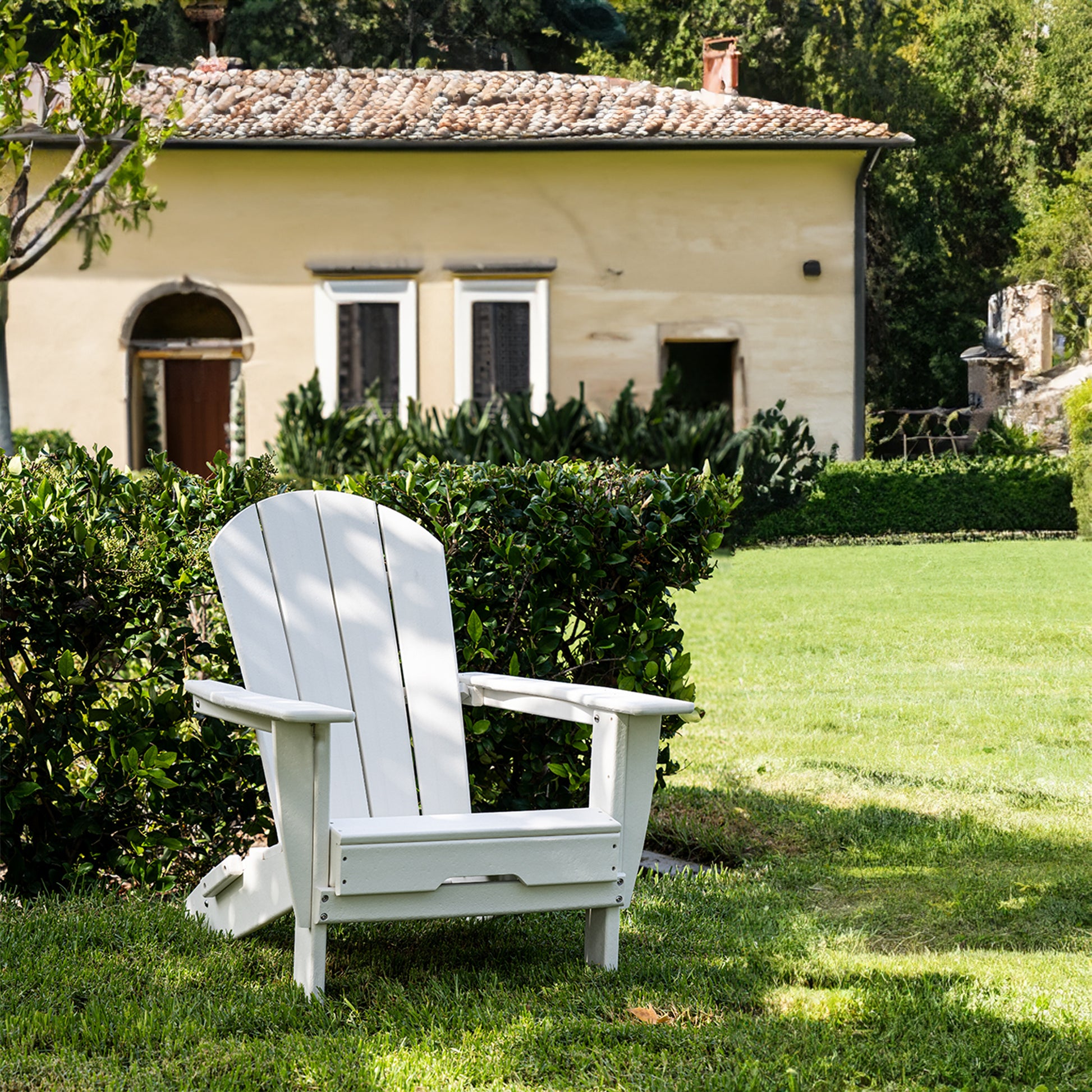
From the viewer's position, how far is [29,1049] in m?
2.65

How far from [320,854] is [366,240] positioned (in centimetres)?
1495

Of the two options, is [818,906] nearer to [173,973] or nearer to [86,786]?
[173,973]

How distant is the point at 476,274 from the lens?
55.2ft

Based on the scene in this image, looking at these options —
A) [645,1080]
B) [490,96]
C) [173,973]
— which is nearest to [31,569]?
[173,973]

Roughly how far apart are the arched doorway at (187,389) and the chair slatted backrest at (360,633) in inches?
542

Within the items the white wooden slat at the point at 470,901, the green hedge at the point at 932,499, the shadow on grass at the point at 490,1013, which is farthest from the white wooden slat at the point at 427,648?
the green hedge at the point at 932,499

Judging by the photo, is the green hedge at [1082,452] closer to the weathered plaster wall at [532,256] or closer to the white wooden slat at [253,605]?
the weathered plaster wall at [532,256]

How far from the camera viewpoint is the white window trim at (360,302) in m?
16.8

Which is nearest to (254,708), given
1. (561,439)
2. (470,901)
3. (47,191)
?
(470,901)

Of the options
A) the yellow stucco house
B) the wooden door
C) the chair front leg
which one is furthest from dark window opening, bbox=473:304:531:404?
the chair front leg

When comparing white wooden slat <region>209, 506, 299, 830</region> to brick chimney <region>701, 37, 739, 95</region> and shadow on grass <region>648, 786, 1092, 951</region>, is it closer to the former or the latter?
shadow on grass <region>648, 786, 1092, 951</region>

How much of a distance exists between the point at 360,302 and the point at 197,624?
13.2 metres

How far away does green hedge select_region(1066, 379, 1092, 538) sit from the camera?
621 inches

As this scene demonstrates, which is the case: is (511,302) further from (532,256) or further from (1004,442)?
(1004,442)
